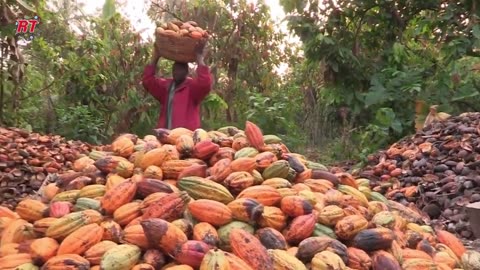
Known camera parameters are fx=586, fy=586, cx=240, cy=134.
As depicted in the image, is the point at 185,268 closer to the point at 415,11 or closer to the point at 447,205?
the point at 447,205

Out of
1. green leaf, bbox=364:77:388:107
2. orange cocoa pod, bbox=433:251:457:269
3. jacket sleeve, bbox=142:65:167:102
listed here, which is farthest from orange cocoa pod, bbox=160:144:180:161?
green leaf, bbox=364:77:388:107

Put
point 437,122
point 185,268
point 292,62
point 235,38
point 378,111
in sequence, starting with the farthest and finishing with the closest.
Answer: point 292,62 → point 235,38 → point 378,111 → point 437,122 → point 185,268

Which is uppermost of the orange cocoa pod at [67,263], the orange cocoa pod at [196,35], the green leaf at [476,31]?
the green leaf at [476,31]

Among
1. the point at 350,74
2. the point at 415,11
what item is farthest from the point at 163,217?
the point at 415,11

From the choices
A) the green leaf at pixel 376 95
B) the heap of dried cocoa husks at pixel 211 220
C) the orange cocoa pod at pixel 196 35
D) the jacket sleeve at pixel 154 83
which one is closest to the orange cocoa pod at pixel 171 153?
the heap of dried cocoa husks at pixel 211 220

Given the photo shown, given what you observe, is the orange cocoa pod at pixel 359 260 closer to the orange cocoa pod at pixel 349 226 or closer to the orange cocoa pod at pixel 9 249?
the orange cocoa pod at pixel 349 226

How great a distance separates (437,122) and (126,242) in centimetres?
451

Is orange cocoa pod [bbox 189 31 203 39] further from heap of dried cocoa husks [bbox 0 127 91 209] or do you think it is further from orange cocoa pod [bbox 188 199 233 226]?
orange cocoa pod [bbox 188 199 233 226]

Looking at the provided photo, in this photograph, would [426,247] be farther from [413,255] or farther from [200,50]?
[200,50]

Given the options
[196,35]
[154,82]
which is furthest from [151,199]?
[154,82]

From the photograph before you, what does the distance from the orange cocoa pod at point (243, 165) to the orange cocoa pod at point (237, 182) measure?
30mm

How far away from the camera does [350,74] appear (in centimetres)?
766

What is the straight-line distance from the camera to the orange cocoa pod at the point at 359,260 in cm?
143

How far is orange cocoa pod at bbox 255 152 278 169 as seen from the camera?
5.81 feet
